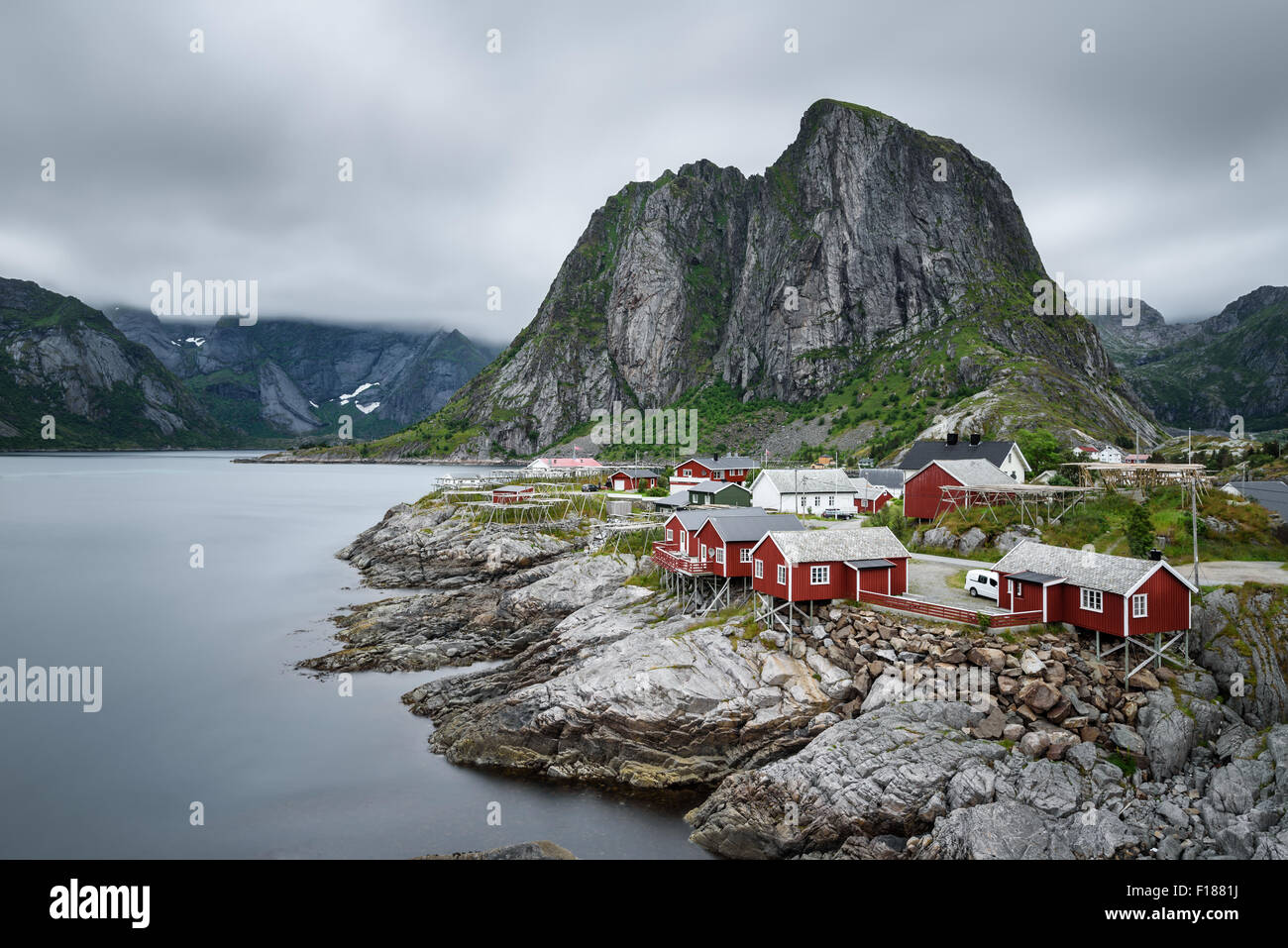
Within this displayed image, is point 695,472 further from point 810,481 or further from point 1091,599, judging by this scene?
point 1091,599

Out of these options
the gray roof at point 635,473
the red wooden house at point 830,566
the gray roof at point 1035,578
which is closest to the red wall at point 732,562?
the red wooden house at point 830,566

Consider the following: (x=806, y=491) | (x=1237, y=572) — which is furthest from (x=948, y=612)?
(x=806, y=491)

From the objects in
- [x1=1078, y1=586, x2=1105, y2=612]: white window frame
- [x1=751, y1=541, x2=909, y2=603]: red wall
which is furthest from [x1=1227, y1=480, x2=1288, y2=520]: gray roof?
[x1=751, y1=541, x2=909, y2=603]: red wall

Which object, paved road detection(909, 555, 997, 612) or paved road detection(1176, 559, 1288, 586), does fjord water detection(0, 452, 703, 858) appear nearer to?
paved road detection(909, 555, 997, 612)

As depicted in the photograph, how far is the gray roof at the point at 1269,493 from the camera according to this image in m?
36.9

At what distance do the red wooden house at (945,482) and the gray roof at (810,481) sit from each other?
1305 cm

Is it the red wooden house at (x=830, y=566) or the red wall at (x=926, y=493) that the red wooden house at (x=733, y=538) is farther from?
the red wall at (x=926, y=493)

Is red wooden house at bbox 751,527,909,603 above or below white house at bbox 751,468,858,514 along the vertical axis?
below

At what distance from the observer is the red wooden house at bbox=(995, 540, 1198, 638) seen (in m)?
26.1

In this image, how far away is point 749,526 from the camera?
38.9m

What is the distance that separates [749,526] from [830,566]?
6.77 metres

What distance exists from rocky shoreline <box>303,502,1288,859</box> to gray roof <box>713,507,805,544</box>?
14.3 feet

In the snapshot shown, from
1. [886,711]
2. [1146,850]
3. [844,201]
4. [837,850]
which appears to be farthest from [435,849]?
[844,201]
